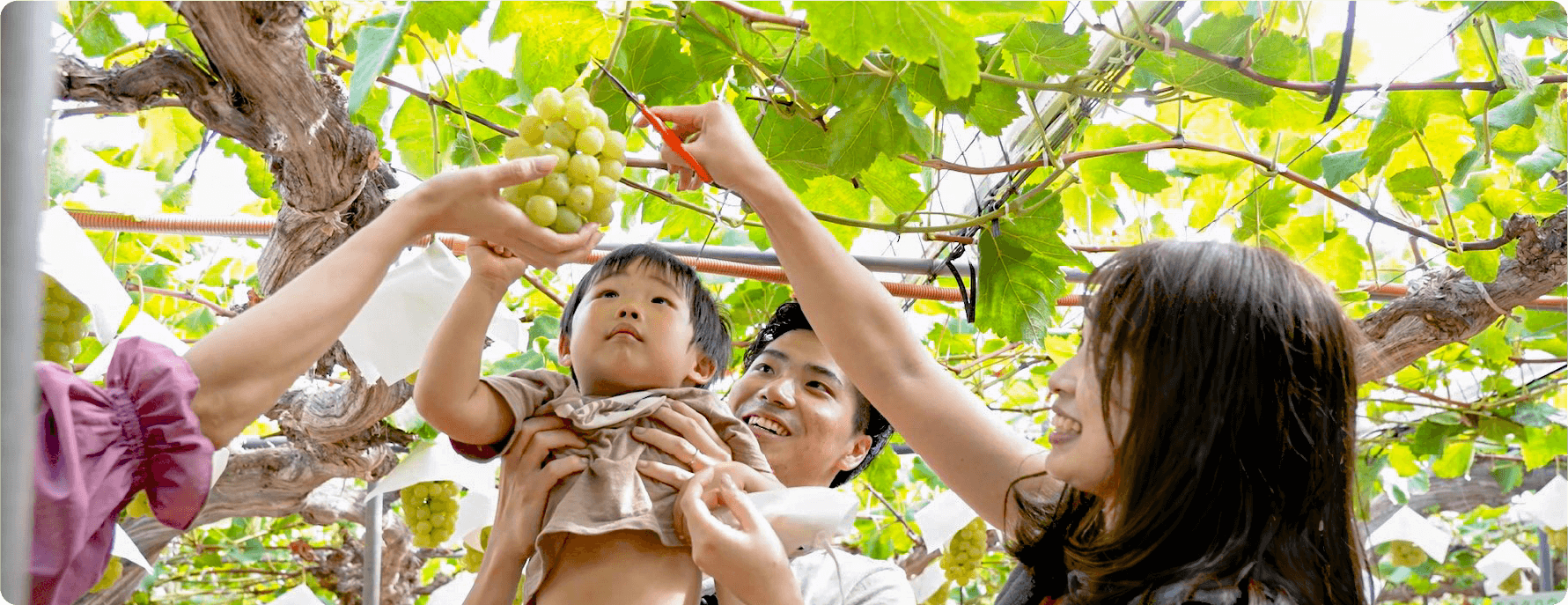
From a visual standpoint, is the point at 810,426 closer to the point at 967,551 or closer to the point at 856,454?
the point at 856,454

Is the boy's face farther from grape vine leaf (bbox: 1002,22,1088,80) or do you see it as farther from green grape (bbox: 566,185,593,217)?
grape vine leaf (bbox: 1002,22,1088,80)

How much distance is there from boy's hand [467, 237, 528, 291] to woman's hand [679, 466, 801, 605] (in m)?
0.34

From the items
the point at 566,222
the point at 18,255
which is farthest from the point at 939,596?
the point at 18,255

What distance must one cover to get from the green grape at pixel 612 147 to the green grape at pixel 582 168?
3 centimetres

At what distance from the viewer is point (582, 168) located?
51.8 inches

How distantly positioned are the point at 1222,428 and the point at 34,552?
1078mm

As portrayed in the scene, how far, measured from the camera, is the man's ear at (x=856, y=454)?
2.46 m

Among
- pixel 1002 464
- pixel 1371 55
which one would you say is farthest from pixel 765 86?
pixel 1371 55

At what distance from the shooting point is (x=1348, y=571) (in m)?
1.28

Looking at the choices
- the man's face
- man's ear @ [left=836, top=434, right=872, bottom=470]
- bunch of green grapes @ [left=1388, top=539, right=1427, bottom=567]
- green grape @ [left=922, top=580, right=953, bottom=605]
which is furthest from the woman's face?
bunch of green grapes @ [left=1388, top=539, right=1427, bottom=567]

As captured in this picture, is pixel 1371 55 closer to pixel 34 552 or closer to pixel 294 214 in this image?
pixel 294 214

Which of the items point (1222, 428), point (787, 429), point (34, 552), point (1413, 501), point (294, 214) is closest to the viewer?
point (34, 552)

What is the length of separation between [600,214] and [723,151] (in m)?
0.16

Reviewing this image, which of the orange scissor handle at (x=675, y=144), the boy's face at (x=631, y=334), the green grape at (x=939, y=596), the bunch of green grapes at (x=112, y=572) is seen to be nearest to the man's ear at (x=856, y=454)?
the boy's face at (x=631, y=334)
